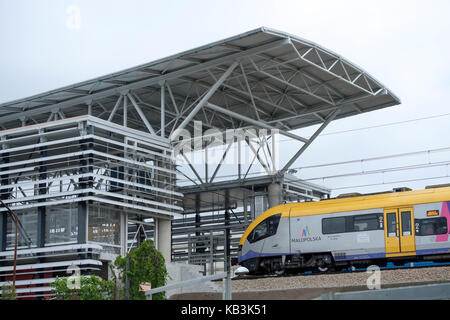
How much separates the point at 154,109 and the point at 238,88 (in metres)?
6.03

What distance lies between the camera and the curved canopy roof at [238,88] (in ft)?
136

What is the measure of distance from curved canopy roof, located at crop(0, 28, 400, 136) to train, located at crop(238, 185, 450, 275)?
9618 millimetres

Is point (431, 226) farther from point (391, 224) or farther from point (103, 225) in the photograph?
point (103, 225)

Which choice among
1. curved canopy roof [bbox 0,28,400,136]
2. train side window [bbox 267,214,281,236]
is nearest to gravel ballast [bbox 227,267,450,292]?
train side window [bbox 267,214,281,236]

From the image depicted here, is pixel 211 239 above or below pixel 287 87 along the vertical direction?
below

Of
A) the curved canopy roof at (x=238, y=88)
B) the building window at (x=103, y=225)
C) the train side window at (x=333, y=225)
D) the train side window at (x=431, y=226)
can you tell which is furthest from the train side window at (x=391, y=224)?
the building window at (x=103, y=225)

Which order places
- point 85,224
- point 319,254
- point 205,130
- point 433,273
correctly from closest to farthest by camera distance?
point 433,273 → point 319,254 → point 85,224 → point 205,130

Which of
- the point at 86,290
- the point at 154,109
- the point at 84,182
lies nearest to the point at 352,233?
the point at 86,290

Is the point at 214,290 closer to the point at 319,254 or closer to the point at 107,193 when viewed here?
the point at 319,254

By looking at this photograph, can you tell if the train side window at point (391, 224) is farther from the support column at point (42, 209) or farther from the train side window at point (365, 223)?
the support column at point (42, 209)

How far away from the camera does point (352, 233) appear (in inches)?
1321

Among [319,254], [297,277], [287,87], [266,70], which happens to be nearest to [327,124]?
[287,87]

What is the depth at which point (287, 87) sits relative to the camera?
48.4 m

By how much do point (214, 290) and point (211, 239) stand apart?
25.9 metres
